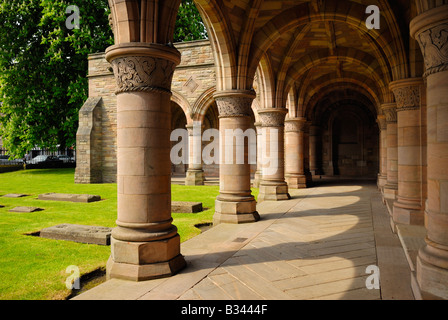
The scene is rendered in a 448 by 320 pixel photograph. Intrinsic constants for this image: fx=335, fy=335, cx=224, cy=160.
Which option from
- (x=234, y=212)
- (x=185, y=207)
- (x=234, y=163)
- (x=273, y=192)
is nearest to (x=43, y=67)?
(x=185, y=207)

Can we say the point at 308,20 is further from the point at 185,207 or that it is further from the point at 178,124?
the point at 178,124

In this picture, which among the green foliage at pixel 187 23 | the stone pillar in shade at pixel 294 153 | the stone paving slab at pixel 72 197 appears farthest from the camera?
the green foliage at pixel 187 23

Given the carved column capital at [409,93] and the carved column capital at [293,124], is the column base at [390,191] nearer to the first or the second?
the carved column capital at [409,93]

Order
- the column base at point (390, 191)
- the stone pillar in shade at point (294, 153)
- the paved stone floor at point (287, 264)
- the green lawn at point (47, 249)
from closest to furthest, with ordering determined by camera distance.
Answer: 1. the paved stone floor at point (287, 264)
2. the green lawn at point (47, 249)
3. the column base at point (390, 191)
4. the stone pillar in shade at point (294, 153)

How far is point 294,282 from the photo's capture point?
3.99m

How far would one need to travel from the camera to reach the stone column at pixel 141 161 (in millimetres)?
4156

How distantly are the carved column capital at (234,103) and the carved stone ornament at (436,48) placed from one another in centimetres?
431

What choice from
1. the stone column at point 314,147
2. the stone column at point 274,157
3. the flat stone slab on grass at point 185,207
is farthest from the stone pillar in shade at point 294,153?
the stone column at point 314,147

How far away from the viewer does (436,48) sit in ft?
11.2

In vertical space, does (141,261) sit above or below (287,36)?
below

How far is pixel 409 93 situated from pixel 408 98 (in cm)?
13

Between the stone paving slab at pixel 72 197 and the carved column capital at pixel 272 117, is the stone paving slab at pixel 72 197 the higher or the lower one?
the lower one
